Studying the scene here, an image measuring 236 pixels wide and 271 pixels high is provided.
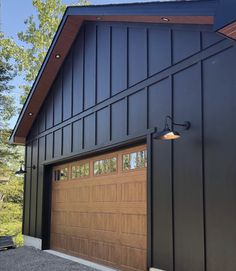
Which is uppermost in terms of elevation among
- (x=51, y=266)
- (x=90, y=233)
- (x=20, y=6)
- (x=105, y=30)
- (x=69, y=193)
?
(x=20, y=6)

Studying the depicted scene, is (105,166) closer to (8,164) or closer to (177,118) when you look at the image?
Result: (177,118)

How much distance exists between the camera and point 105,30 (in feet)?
32.2

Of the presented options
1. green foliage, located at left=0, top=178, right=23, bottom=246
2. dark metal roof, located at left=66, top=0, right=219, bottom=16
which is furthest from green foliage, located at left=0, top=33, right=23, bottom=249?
dark metal roof, located at left=66, top=0, right=219, bottom=16

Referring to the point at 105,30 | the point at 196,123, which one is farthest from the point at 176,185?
the point at 105,30

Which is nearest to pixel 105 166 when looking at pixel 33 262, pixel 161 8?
pixel 33 262

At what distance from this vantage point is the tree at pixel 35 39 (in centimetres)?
2398

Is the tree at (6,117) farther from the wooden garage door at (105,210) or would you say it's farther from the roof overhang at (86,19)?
the wooden garage door at (105,210)

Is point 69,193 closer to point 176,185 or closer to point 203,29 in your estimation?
point 176,185

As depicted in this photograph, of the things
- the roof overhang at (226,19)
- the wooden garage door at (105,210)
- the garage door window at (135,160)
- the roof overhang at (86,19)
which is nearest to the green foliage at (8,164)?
the roof overhang at (86,19)

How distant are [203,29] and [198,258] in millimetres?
3592

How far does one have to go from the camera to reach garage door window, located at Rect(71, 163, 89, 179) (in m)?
10.4

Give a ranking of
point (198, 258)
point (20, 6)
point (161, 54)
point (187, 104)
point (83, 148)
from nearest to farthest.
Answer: point (198, 258) → point (187, 104) → point (161, 54) → point (83, 148) → point (20, 6)

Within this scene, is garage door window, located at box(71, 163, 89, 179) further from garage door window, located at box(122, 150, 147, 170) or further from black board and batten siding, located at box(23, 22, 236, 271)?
garage door window, located at box(122, 150, 147, 170)

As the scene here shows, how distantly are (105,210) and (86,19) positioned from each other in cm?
510
